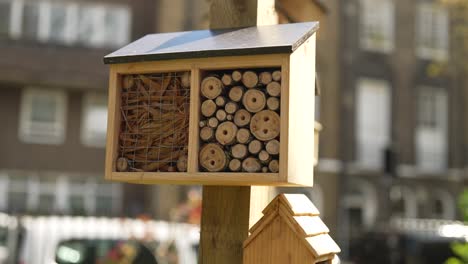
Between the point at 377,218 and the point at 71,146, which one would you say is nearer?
the point at 71,146

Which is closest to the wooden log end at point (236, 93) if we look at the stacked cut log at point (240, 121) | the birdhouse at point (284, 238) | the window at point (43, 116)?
the stacked cut log at point (240, 121)

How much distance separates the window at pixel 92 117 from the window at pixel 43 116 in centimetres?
72

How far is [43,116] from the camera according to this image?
25297mm

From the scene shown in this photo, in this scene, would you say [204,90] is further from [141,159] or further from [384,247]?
[384,247]

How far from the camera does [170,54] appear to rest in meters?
2.93

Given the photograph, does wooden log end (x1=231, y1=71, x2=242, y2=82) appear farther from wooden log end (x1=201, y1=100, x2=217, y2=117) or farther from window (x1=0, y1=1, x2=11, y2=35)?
window (x1=0, y1=1, x2=11, y2=35)

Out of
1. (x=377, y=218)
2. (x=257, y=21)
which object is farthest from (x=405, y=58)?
(x=257, y=21)

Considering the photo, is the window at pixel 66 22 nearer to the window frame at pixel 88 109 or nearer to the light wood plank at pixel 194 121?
the window frame at pixel 88 109

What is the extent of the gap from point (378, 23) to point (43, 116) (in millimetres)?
13069

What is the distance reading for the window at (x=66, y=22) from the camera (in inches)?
976

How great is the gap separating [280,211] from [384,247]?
11.7m

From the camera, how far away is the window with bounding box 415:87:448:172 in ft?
94.8

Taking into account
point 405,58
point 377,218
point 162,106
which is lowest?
point 377,218

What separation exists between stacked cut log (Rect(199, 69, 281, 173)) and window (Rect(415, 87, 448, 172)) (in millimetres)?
26854
